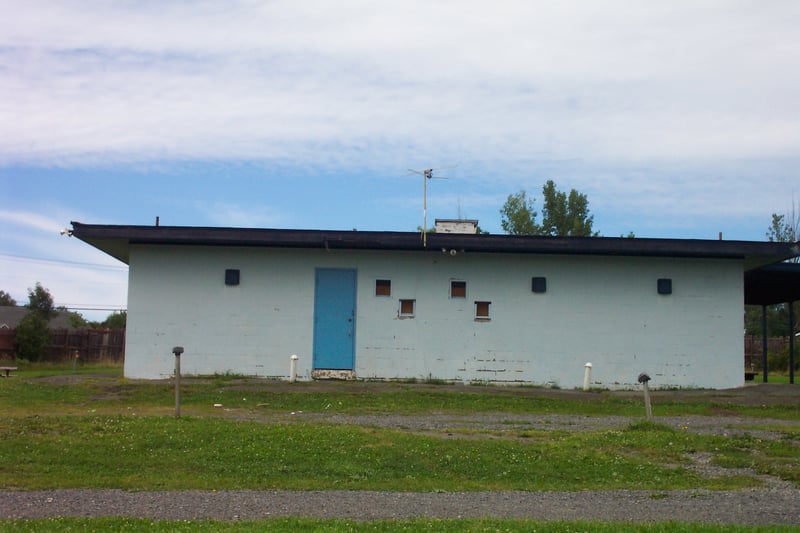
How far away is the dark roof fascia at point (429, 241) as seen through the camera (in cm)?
2041

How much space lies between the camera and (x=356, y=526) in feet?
25.1

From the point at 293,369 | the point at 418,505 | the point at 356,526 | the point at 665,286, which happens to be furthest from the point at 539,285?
the point at 356,526

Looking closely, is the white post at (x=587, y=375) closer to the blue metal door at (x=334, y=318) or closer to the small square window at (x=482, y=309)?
the small square window at (x=482, y=309)

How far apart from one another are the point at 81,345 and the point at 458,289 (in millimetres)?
25488

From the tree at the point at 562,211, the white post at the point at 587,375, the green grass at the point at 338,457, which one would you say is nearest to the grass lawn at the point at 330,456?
the green grass at the point at 338,457

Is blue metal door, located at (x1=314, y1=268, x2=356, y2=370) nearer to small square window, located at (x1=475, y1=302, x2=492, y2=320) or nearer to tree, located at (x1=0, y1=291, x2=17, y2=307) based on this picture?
small square window, located at (x1=475, y1=302, x2=492, y2=320)

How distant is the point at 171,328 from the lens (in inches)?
821

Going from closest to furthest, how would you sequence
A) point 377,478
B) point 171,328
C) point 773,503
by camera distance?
point 773,503
point 377,478
point 171,328

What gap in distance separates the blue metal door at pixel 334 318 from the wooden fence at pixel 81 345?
21.0m

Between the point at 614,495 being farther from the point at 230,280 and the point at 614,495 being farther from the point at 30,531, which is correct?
the point at 230,280

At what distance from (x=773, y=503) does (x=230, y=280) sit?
47.6ft

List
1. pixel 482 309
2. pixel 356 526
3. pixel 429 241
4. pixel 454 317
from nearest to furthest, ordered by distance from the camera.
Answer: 1. pixel 356 526
2. pixel 429 241
3. pixel 454 317
4. pixel 482 309

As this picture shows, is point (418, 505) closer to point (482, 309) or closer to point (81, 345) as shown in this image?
point (482, 309)

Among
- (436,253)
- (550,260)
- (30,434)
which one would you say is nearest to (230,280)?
(436,253)
